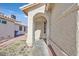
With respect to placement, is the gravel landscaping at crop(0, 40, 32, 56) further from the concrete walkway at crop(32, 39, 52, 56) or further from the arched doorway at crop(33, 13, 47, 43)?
the arched doorway at crop(33, 13, 47, 43)

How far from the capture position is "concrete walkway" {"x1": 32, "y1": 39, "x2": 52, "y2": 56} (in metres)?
2.34

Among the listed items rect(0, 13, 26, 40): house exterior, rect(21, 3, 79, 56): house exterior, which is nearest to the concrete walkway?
rect(21, 3, 79, 56): house exterior

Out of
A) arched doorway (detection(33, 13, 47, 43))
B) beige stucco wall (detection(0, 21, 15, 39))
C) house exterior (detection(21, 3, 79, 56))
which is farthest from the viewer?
arched doorway (detection(33, 13, 47, 43))

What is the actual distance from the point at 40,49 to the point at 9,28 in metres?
0.63

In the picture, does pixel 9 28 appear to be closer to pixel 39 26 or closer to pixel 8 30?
pixel 8 30

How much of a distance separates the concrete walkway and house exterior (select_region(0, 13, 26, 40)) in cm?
33

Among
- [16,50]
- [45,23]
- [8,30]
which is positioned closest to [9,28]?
[8,30]

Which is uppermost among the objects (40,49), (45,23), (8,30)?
(45,23)

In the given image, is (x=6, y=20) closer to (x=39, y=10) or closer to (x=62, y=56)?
(x=39, y=10)

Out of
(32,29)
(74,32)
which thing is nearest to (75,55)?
(74,32)

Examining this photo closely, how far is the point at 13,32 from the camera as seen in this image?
239 centimetres

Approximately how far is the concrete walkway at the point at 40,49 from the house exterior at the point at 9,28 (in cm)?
33

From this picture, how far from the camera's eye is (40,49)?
2461mm

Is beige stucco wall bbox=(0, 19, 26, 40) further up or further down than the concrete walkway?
further up
